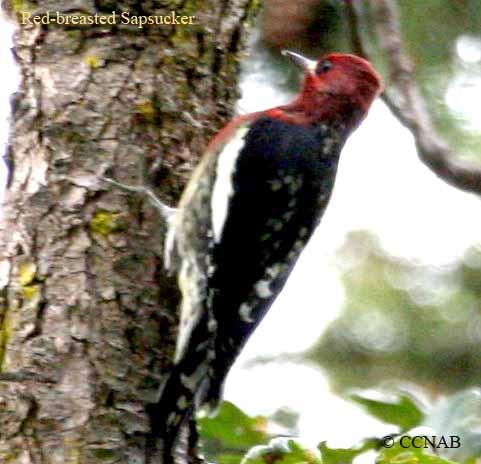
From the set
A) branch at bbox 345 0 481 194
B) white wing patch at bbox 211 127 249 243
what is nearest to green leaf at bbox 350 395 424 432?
white wing patch at bbox 211 127 249 243

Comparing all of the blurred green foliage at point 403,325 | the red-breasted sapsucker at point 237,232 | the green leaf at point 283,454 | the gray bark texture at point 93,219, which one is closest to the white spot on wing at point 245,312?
the red-breasted sapsucker at point 237,232

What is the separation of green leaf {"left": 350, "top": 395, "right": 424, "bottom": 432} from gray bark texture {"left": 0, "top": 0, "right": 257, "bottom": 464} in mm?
636

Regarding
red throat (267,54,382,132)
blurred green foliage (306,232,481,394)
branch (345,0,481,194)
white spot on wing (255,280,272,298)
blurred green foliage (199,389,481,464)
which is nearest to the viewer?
blurred green foliage (199,389,481,464)

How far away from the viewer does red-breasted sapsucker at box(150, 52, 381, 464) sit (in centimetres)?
320

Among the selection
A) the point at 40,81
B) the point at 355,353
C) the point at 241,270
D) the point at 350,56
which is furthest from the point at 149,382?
the point at 355,353

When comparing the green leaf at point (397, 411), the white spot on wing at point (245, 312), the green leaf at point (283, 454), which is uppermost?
the white spot on wing at point (245, 312)

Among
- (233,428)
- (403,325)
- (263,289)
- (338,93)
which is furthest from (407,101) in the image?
(403,325)

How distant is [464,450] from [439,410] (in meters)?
0.17

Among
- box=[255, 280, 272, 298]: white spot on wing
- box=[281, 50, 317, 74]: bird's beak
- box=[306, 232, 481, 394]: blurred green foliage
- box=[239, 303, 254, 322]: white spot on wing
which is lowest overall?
box=[239, 303, 254, 322]: white spot on wing

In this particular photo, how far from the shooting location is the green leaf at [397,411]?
9.77ft

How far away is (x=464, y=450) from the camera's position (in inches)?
111

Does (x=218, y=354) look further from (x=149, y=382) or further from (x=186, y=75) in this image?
(x=186, y=75)

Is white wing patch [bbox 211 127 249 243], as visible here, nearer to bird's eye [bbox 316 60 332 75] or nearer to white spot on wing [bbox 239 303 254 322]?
white spot on wing [bbox 239 303 254 322]

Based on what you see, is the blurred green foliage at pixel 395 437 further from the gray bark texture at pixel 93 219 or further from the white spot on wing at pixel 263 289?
the white spot on wing at pixel 263 289
